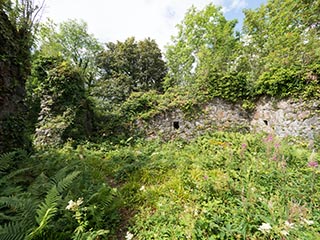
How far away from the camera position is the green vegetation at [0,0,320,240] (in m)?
1.98

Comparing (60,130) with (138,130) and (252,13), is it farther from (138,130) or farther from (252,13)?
(252,13)

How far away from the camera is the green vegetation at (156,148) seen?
198 cm

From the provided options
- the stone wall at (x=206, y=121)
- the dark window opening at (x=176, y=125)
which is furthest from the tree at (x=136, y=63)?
the dark window opening at (x=176, y=125)

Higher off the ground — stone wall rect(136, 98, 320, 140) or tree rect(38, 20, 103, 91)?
tree rect(38, 20, 103, 91)

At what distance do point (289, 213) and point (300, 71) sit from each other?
19.9ft

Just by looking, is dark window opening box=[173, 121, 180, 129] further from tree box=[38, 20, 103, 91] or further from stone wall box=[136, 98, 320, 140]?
tree box=[38, 20, 103, 91]

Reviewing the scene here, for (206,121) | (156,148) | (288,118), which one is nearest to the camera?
(156,148)

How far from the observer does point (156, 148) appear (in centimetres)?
612

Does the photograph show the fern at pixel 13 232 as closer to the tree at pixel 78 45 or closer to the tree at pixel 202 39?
the tree at pixel 202 39

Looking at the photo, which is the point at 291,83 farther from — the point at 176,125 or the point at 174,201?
the point at 174,201

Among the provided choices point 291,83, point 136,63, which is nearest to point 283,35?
point 291,83

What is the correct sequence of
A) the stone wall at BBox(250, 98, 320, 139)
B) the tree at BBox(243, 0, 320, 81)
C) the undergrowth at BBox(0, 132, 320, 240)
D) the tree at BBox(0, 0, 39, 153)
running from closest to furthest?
the undergrowth at BBox(0, 132, 320, 240) → the tree at BBox(0, 0, 39, 153) → the stone wall at BBox(250, 98, 320, 139) → the tree at BBox(243, 0, 320, 81)

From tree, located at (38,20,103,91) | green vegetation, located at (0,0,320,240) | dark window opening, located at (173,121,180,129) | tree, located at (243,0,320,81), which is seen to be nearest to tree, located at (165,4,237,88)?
green vegetation, located at (0,0,320,240)

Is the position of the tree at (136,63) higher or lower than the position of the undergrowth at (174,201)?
higher
